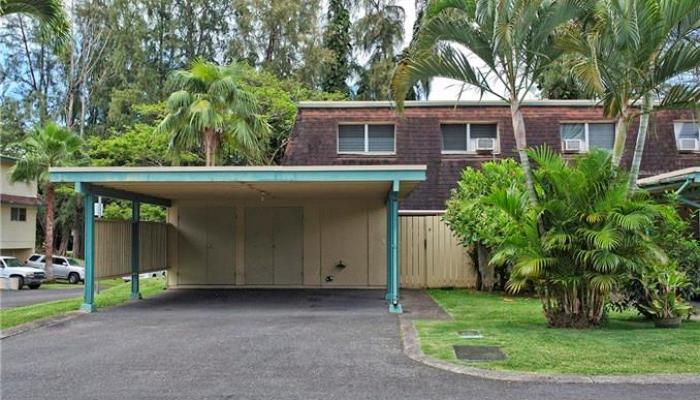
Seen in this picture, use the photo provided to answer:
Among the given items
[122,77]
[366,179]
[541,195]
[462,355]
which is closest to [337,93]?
[122,77]

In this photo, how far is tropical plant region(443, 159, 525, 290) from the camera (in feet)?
47.0

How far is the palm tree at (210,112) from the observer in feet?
58.7

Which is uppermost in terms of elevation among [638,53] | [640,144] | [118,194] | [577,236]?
[638,53]

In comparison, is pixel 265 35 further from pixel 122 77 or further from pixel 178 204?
pixel 178 204

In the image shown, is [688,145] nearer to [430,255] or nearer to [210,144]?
[430,255]

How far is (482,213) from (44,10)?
9.62 metres

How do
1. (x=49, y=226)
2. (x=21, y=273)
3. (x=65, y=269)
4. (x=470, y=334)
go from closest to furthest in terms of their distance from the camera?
(x=470, y=334) → (x=21, y=273) → (x=49, y=226) → (x=65, y=269)

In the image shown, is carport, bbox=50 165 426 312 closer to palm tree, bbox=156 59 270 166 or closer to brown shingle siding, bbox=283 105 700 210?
palm tree, bbox=156 59 270 166

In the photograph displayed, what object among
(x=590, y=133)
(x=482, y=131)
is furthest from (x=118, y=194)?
(x=590, y=133)

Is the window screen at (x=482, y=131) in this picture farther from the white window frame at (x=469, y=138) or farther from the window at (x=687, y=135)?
the window at (x=687, y=135)

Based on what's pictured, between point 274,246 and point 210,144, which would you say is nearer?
point 274,246

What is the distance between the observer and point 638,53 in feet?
30.1

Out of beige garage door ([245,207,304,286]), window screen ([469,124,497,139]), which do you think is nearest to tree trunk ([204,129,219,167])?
beige garage door ([245,207,304,286])

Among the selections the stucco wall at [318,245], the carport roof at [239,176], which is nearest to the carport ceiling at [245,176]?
the carport roof at [239,176]
